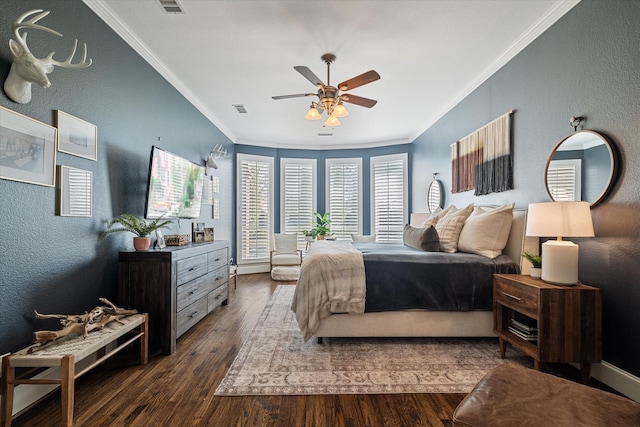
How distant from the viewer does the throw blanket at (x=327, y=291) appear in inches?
106

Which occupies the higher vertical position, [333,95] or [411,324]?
[333,95]

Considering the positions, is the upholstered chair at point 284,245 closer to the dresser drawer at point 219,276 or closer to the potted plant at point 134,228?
the dresser drawer at point 219,276

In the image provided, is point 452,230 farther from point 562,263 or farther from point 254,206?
point 254,206

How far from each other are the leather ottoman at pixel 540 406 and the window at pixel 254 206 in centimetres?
571

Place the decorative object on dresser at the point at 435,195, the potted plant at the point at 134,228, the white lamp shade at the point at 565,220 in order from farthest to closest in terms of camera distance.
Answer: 1. the decorative object on dresser at the point at 435,195
2. the potted plant at the point at 134,228
3. the white lamp shade at the point at 565,220

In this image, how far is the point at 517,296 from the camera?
2.29 metres

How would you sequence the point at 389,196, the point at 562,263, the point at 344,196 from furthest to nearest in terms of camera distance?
the point at 344,196
the point at 389,196
the point at 562,263

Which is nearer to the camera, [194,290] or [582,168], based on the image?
[582,168]

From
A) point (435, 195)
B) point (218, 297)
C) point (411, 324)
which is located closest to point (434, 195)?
point (435, 195)

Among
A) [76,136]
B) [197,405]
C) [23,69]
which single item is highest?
[23,69]

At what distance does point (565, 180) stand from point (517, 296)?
1.05 metres

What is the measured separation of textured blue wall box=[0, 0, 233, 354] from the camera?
6.06ft

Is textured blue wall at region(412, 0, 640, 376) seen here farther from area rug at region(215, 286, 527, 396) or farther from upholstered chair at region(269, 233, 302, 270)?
upholstered chair at region(269, 233, 302, 270)

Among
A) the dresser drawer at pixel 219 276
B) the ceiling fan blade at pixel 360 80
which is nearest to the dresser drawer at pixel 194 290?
the dresser drawer at pixel 219 276
